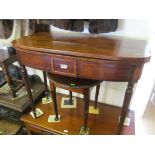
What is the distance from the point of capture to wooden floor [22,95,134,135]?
1.29 meters

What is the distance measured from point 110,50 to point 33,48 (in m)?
0.43

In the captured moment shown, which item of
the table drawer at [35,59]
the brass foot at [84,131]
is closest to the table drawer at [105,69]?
the table drawer at [35,59]

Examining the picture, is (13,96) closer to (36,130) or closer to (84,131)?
(36,130)

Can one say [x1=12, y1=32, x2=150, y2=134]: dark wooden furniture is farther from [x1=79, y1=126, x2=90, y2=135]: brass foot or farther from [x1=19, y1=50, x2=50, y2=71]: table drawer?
[x1=79, y1=126, x2=90, y2=135]: brass foot

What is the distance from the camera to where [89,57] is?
2.79ft

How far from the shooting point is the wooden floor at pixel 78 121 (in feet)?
4.24

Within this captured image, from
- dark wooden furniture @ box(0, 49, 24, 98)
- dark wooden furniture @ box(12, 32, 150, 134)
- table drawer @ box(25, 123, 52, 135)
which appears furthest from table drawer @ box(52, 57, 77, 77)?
table drawer @ box(25, 123, 52, 135)

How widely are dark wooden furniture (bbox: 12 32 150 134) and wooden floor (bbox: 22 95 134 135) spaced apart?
331mm

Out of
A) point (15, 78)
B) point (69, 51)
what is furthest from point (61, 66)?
point (15, 78)

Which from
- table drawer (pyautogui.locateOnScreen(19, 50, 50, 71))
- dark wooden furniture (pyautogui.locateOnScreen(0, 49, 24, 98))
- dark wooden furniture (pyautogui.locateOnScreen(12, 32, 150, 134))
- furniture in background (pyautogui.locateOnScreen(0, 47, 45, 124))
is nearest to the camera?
dark wooden furniture (pyautogui.locateOnScreen(12, 32, 150, 134))

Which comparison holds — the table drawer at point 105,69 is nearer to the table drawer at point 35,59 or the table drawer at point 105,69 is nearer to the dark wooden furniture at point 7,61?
the table drawer at point 35,59

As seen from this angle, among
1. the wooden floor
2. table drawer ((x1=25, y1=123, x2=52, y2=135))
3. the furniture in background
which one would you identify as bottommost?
table drawer ((x1=25, y1=123, x2=52, y2=135))
